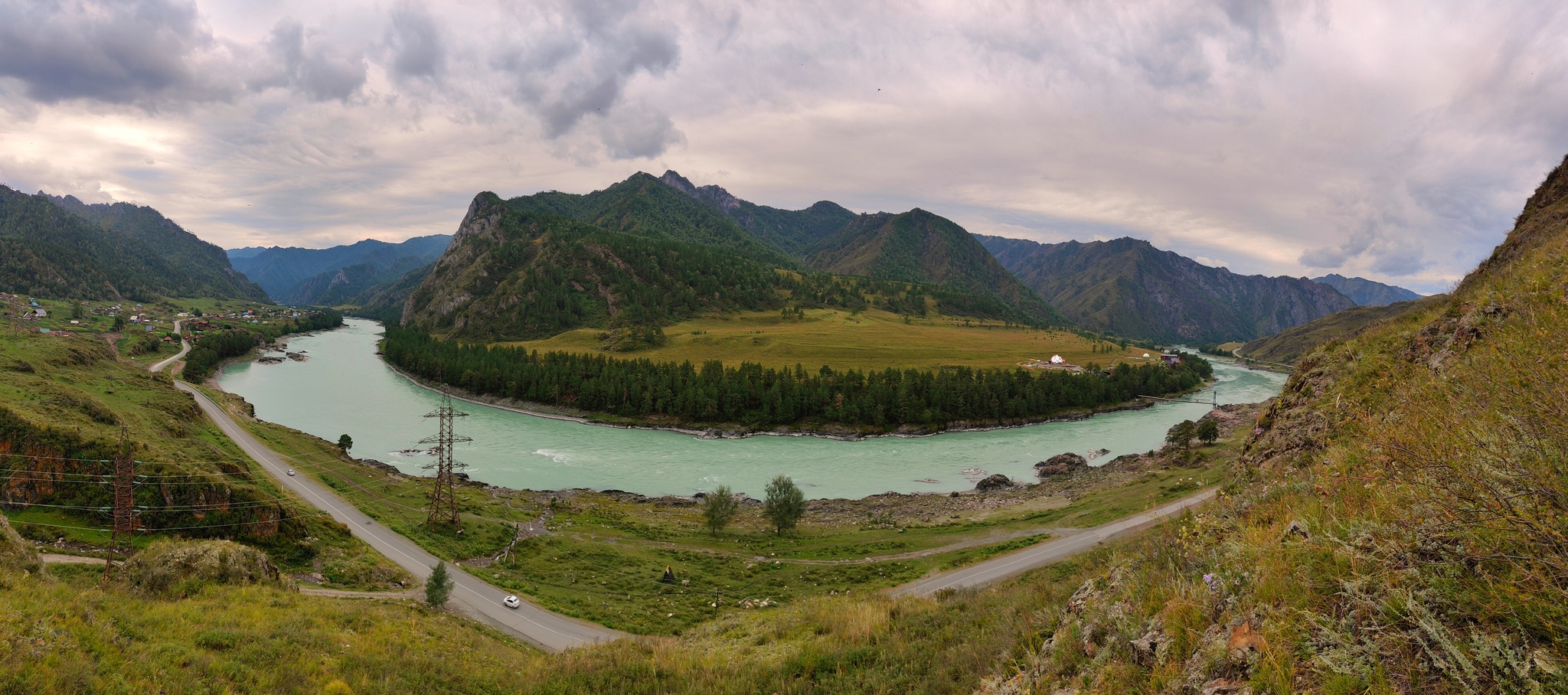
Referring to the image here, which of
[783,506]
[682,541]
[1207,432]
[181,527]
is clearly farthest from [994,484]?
[181,527]

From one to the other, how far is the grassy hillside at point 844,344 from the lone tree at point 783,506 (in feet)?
241

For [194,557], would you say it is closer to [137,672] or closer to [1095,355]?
[137,672]

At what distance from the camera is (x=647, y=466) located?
63.7 metres

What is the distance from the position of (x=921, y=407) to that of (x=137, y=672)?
82221 millimetres

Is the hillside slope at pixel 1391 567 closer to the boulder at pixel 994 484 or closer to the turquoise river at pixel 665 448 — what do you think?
the boulder at pixel 994 484

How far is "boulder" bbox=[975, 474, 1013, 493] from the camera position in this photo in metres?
55.0

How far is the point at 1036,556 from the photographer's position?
32156mm

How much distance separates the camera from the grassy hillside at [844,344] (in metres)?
125

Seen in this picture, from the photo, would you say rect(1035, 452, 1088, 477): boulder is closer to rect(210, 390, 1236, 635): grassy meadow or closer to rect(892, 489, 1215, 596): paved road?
rect(210, 390, 1236, 635): grassy meadow

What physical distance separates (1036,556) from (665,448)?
49788mm

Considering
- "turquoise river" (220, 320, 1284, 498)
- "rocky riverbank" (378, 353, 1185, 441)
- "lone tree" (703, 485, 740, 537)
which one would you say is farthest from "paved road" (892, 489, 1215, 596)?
"rocky riverbank" (378, 353, 1185, 441)

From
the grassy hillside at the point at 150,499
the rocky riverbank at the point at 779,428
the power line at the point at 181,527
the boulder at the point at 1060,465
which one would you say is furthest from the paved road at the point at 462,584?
the boulder at the point at 1060,465

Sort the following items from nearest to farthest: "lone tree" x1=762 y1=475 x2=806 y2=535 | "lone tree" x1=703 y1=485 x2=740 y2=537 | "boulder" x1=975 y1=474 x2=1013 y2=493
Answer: "lone tree" x1=762 y1=475 x2=806 y2=535 < "lone tree" x1=703 y1=485 x2=740 y2=537 < "boulder" x1=975 y1=474 x2=1013 y2=493

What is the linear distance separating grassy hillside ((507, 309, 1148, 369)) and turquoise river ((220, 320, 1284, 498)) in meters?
37.7
